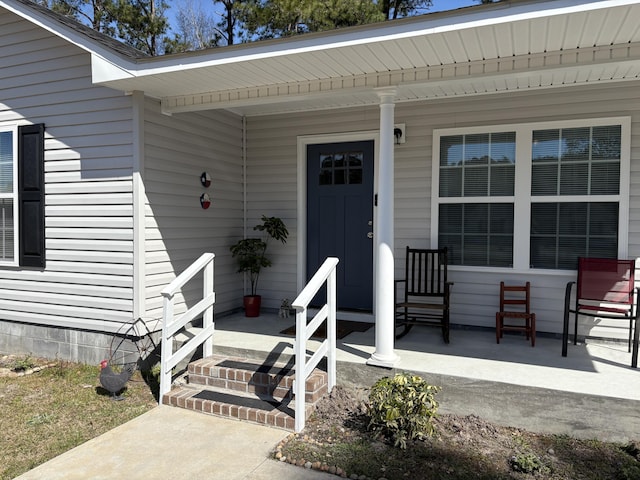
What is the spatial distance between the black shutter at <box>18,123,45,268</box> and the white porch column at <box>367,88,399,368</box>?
3.37 meters

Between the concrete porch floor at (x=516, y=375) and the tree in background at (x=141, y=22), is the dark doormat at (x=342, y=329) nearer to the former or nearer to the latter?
the concrete porch floor at (x=516, y=375)

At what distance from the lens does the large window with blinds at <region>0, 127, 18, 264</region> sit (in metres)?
4.91

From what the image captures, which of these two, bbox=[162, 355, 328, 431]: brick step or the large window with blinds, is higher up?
the large window with blinds

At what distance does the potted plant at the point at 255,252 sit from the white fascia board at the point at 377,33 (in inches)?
81.0

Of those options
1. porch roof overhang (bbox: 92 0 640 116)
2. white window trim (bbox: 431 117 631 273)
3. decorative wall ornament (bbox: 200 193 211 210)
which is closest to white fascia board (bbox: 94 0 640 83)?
porch roof overhang (bbox: 92 0 640 116)

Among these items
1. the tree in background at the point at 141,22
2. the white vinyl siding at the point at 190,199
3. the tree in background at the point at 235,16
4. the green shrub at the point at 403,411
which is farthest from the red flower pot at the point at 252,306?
the tree in background at the point at 141,22

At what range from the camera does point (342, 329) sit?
4.74 metres

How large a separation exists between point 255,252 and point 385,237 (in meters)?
2.16

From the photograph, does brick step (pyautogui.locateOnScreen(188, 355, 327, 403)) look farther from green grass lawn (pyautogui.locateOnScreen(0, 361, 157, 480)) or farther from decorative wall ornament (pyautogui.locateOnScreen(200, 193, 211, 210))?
decorative wall ornament (pyautogui.locateOnScreen(200, 193, 211, 210))

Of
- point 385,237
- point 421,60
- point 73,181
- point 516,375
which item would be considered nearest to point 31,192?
point 73,181

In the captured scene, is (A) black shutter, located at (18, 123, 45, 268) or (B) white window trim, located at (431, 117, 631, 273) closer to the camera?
(B) white window trim, located at (431, 117, 631, 273)

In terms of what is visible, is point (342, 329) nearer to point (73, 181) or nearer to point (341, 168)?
point (341, 168)

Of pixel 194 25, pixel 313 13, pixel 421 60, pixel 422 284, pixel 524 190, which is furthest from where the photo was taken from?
pixel 194 25

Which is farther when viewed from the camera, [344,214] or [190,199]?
[344,214]
